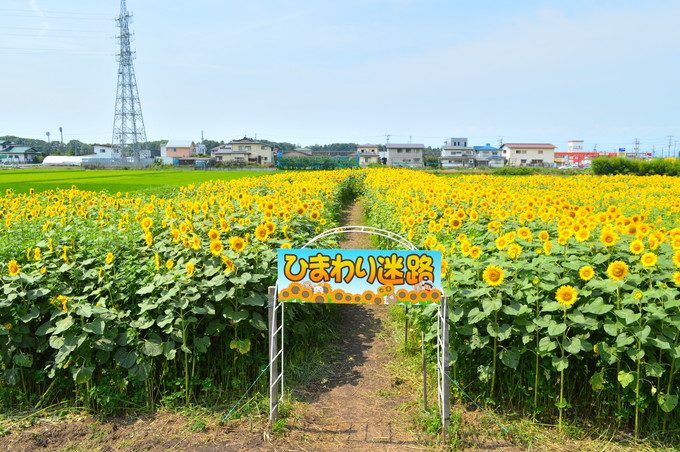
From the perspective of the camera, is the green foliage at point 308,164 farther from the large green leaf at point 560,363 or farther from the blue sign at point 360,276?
the large green leaf at point 560,363

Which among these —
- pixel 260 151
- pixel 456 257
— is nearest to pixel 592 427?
pixel 456 257

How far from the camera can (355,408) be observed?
3447 millimetres

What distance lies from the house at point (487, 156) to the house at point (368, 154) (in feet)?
58.5

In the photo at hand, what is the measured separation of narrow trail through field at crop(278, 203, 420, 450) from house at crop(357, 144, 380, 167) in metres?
76.4

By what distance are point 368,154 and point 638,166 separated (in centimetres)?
5611

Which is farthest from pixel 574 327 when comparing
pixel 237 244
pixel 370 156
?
pixel 370 156

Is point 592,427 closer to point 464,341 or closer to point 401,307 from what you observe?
point 464,341

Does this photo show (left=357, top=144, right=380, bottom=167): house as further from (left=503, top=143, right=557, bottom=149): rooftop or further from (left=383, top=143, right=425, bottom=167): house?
(left=503, top=143, right=557, bottom=149): rooftop

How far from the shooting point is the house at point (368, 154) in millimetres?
82812

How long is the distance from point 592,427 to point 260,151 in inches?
3270

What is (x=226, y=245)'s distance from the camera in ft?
13.1

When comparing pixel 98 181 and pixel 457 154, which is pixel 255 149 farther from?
pixel 98 181

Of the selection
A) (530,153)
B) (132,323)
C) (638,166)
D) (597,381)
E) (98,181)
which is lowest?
(98,181)


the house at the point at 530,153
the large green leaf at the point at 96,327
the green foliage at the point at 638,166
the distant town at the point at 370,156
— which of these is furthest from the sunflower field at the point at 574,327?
the house at the point at 530,153
